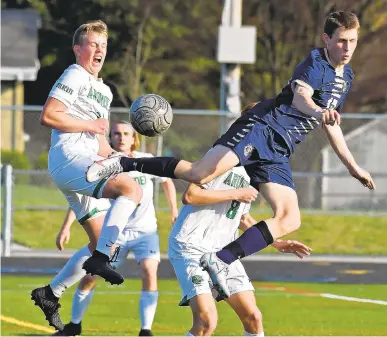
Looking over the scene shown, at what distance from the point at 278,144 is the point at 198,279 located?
44.6 inches

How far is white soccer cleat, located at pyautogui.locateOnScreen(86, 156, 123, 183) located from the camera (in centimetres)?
973

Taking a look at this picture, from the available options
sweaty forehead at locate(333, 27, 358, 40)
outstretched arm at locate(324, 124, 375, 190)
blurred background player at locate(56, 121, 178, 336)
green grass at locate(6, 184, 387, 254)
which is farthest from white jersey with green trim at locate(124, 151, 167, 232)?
green grass at locate(6, 184, 387, 254)

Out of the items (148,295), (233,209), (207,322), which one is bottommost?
(148,295)

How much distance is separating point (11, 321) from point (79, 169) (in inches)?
145

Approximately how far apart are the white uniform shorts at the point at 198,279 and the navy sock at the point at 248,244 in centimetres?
31

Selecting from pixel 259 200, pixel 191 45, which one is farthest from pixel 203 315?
pixel 191 45

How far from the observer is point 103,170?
31.9 ft

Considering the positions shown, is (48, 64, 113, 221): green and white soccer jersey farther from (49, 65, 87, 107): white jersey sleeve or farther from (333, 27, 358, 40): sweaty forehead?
(333, 27, 358, 40): sweaty forehead

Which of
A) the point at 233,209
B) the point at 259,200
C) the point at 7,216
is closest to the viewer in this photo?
the point at 233,209

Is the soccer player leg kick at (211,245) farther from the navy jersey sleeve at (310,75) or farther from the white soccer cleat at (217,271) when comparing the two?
the navy jersey sleeve at (310,75)

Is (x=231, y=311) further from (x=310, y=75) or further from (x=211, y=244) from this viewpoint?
(x=310, y=75)

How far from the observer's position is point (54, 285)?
10773 mm

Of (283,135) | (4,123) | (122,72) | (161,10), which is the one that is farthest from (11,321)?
(161,10)

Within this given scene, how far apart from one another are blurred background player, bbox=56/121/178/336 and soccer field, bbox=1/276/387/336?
56cm
